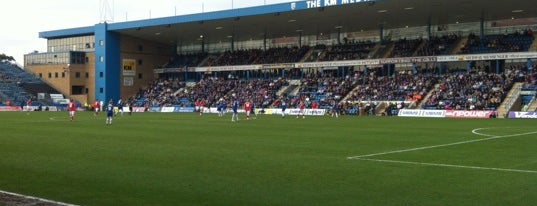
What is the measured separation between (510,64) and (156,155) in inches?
1879

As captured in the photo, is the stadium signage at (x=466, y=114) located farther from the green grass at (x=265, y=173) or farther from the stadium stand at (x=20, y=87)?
the stadium stand at (x=20, y=87)

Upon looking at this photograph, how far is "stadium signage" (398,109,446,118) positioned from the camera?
161 feet

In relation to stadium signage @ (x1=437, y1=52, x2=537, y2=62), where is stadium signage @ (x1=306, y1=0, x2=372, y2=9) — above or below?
above

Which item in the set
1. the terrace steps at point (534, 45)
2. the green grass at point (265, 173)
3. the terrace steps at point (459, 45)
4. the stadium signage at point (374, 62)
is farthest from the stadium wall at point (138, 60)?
the green grass at point (265, 173)

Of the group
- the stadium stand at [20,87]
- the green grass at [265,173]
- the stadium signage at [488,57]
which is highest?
the stadium signage at [488,57]

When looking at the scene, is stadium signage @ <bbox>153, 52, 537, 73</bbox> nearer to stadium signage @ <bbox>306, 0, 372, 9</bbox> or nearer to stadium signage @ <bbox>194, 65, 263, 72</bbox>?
stadium signage @ <bbox>194, 65, 263, 72</bbox>

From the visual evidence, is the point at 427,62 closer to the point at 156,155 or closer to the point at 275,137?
the point at 275,137

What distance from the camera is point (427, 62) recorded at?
2397 inches

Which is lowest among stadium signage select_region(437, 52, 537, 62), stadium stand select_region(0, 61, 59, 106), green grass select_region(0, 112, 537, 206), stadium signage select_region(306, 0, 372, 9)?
green grass select_region(0, 112, 537, 206)

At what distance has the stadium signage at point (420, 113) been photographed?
4919 cm

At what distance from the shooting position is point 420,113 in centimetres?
5069

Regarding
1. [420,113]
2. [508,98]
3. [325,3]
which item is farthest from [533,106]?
[325,3]

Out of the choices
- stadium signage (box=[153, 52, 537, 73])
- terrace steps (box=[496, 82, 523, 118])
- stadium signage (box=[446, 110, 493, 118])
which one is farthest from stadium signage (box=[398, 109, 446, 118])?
stadium signage (box=[153, 52, 537, 73])

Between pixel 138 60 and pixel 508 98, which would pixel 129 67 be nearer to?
pixel 138 60
